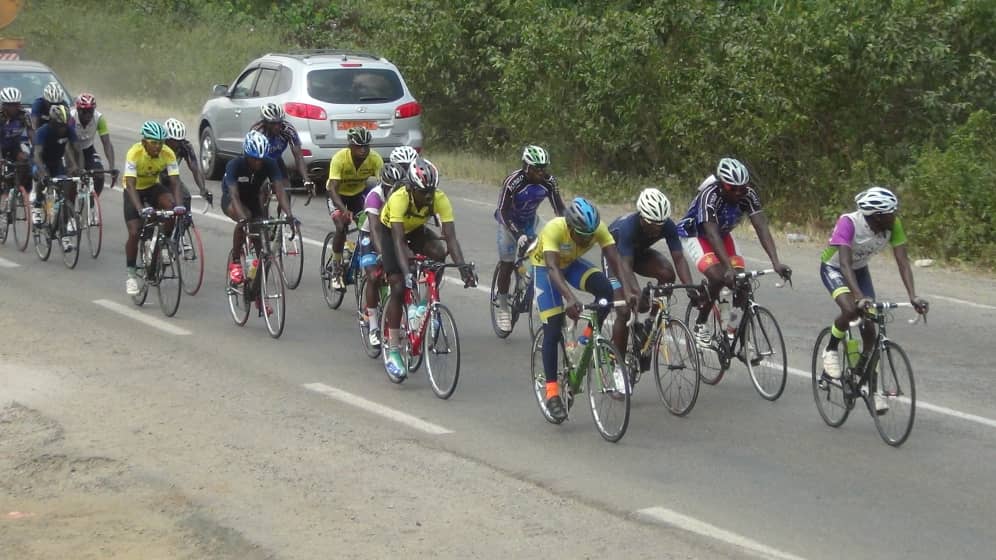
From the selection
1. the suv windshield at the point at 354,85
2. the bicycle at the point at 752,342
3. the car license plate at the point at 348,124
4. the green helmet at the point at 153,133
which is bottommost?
the bicycle at the point at 752,342

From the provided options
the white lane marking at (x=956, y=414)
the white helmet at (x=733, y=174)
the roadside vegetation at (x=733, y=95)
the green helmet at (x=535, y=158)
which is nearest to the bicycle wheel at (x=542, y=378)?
the white helmet at (x=733, y=174)

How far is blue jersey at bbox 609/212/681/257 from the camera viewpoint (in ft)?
33.4

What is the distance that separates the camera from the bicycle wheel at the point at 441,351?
1020 cm

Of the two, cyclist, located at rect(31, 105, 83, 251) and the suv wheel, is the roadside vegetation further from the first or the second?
cyclist, located at rect(31, 105, 83, 251)

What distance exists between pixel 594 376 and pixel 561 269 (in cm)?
77

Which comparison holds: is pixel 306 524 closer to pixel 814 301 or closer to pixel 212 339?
pixel 212 339

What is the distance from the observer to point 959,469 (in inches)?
338

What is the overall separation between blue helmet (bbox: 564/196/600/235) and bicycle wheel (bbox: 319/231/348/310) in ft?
15.2

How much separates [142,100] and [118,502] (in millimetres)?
31471

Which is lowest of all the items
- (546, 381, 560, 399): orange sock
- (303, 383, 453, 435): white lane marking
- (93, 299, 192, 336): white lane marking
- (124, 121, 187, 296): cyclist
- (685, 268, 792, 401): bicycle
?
(93, 299, 192, 336): white lane marking

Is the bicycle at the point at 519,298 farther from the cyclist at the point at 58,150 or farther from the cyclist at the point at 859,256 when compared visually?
the cyclist at the point at 58,150

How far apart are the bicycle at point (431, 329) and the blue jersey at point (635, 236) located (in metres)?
1.17

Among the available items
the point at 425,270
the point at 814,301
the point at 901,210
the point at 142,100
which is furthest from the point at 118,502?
the point at 142,100

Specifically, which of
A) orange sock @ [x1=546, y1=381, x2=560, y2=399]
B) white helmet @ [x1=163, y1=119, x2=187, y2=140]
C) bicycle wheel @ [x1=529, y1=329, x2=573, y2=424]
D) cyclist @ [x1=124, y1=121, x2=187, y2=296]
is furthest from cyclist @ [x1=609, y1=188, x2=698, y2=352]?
white helmet @ [x1=163, y1=119, x2=187, y2=140]
